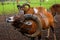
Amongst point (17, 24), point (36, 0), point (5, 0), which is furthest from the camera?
point (5, 0)

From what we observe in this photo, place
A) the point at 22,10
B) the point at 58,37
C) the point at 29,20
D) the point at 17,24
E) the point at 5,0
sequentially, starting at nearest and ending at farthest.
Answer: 1. the point at 17,24
2. the point at 29,20
3. the point at 58,37
4. the point at 22,10
5. the point at 5,0

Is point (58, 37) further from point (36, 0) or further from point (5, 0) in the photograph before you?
point (5, 0)

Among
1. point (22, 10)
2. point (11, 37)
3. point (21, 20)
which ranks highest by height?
point (21, 20)

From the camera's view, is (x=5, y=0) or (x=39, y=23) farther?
(x=5, y=0)

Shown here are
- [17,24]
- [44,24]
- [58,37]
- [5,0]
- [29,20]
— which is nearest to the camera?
[17,24]

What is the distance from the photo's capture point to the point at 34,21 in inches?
248

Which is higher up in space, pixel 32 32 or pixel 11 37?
pixel 32 32

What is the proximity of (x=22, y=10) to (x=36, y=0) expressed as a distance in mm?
1811

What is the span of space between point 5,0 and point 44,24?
21.8ft

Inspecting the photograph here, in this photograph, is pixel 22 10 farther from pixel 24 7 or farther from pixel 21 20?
pixel 21 20

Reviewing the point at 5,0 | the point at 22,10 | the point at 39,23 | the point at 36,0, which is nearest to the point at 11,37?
the point at 22,10

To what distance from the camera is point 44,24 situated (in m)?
6.98

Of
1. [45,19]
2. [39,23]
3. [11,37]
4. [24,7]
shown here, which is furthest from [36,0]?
[39,23]

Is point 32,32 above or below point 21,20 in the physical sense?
below
